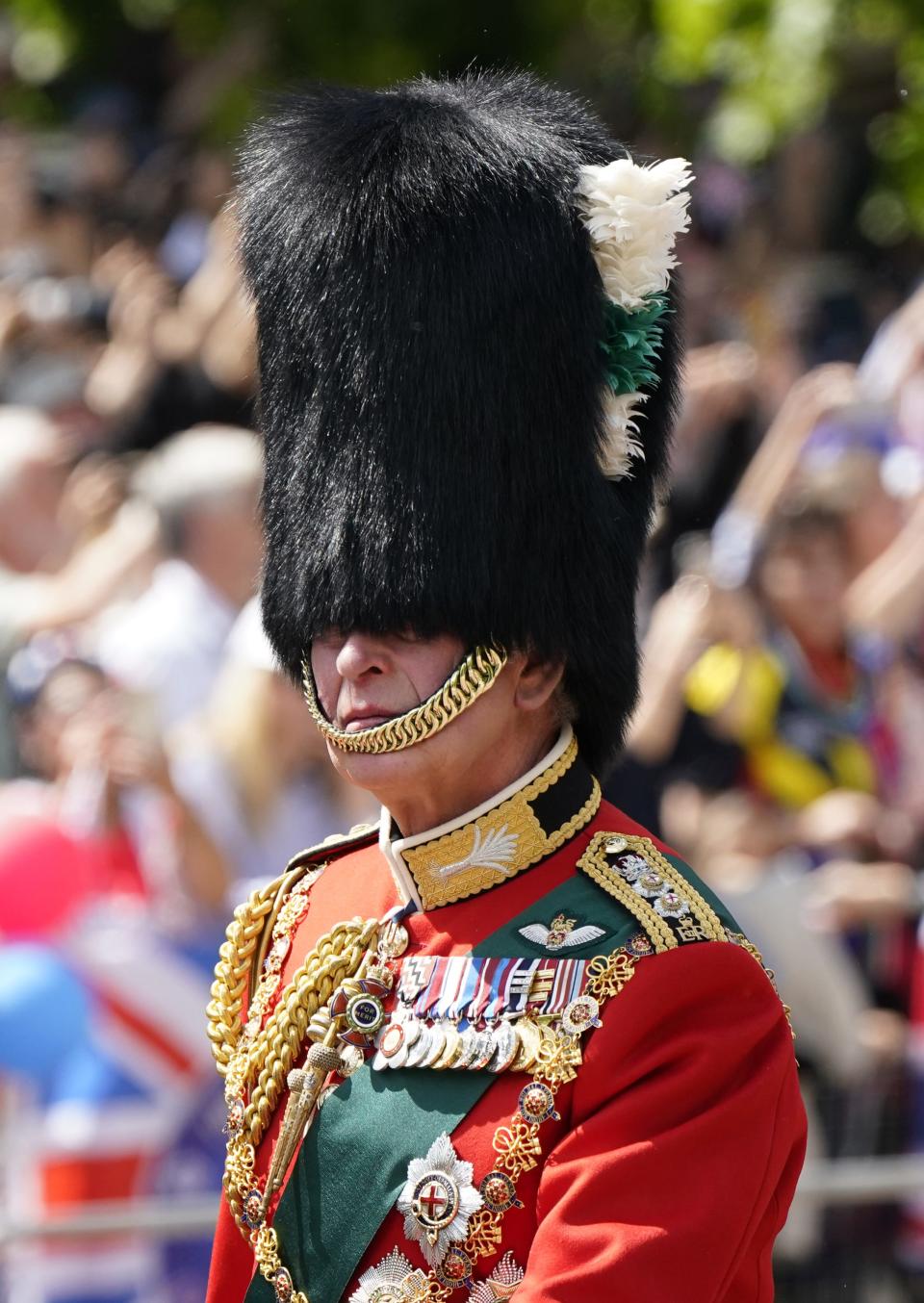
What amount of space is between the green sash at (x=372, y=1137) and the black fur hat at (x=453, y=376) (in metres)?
0.33

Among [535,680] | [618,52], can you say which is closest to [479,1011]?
[535,680]

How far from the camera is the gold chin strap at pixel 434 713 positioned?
255cm

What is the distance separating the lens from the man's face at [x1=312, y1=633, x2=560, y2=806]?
258 centimetres

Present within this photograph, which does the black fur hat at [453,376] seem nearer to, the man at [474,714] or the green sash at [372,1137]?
the man at [474,714]

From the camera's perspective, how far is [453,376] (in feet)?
8.70

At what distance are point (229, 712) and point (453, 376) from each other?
2.68m

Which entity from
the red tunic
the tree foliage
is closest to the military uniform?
the red tunic

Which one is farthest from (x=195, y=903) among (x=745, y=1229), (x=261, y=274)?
(x=745, y=1229)

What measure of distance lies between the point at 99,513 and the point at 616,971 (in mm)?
3962

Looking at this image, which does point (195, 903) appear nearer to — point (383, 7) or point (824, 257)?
point (824, 257)

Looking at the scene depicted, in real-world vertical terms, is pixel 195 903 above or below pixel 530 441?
below

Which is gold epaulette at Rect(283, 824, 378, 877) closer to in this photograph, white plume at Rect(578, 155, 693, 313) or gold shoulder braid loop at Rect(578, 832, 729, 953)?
gold shoulder braid loop at Rect(578, 832, 729, 953)

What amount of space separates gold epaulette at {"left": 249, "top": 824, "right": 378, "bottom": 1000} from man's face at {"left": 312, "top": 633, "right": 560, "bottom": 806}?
0.35 meters

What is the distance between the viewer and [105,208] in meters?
8.77
